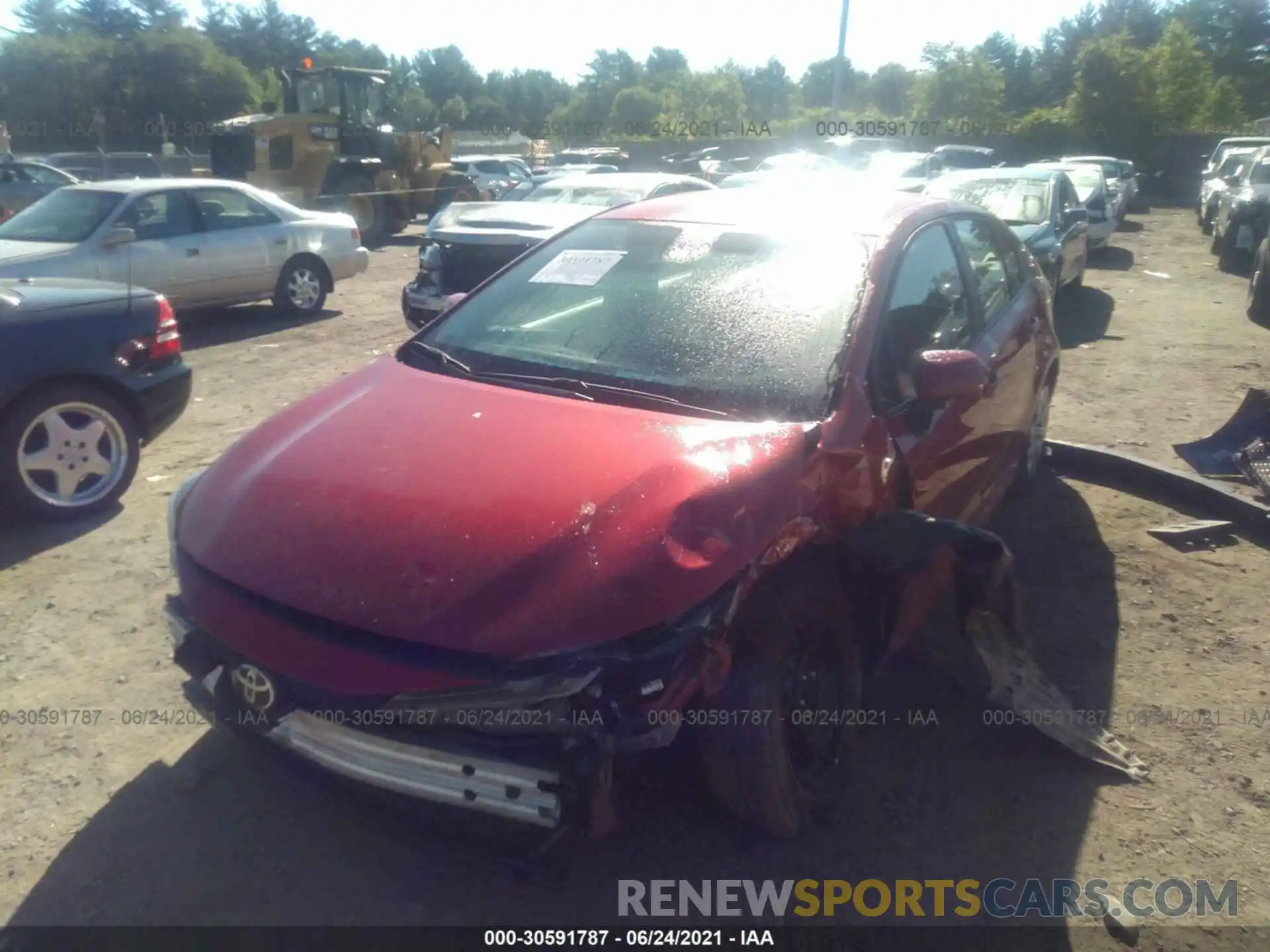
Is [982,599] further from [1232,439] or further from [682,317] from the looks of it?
[1232,439]

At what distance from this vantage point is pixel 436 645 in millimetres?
2355

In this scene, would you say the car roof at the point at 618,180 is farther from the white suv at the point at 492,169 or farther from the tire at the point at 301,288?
the white suv at the point at 492,169

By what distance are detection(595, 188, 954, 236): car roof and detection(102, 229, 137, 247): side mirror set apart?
6.31 m

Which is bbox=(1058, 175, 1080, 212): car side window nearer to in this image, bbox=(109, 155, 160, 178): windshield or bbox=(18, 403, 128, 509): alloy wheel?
bbox=(18, 403, 128, 509): alloy wheel

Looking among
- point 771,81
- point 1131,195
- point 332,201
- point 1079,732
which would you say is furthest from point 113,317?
point 771,81

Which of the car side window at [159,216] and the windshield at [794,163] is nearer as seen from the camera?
the car side window at [159,216]

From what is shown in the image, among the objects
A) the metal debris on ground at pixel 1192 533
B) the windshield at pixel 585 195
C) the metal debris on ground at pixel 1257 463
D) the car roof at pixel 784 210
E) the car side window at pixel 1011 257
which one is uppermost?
the car roof at pixel 784 210

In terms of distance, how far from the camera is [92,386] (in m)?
5.21

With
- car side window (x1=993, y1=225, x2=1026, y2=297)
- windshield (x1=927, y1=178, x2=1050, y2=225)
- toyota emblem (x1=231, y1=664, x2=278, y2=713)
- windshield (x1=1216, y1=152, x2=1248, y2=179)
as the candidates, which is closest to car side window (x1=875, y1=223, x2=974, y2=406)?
car side window (x1=993, y1=225, x2=1026, y2=297)

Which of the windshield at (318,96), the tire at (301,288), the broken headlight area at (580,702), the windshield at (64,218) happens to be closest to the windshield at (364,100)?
the windshield at (318,96)

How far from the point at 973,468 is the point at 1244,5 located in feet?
202

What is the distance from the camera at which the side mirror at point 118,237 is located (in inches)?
352

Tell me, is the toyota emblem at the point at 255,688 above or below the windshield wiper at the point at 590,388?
below

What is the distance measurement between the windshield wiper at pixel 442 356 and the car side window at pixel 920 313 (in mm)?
1336
